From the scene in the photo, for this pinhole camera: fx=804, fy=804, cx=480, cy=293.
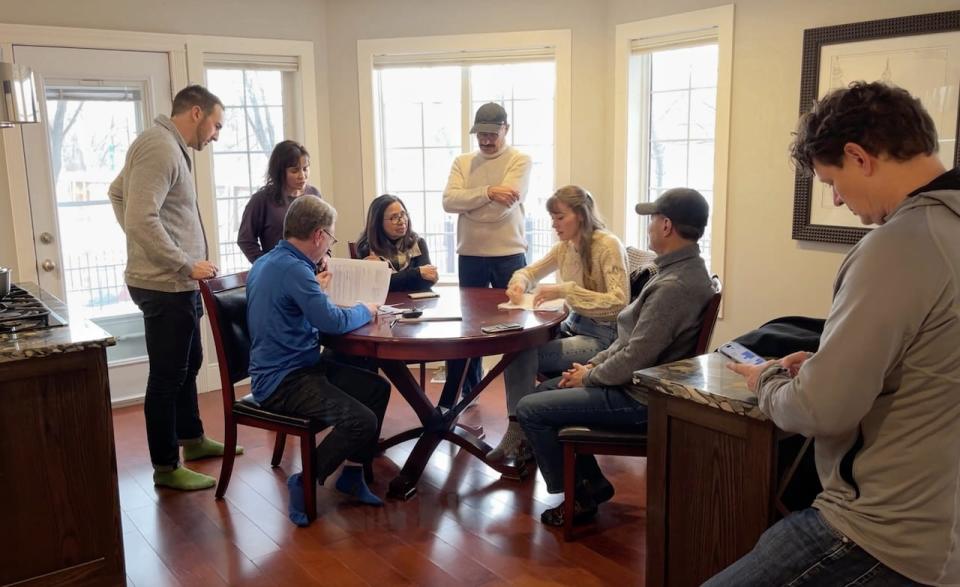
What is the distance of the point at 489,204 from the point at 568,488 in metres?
1.74

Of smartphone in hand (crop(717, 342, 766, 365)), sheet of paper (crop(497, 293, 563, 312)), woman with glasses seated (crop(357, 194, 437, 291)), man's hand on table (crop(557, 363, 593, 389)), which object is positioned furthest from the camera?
woman with glasses seated (crop(357, 194, 437, 291))

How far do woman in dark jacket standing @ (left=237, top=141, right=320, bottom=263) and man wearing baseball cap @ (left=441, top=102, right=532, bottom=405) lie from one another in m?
0.78

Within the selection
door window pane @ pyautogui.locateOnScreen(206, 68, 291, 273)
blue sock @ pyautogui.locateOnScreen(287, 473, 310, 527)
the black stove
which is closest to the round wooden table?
blue sock @ pyautogui.locateOnScreen(287, 473, 310, 527)

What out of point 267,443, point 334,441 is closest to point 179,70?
point 267,443

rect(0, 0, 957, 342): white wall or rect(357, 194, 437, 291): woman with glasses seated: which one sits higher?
rect(0, 0, 957, 342): white wall

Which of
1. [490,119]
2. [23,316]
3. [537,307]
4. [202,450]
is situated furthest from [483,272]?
[23,316]

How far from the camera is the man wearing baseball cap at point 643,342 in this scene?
2.49 metres

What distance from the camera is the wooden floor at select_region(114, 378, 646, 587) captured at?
257cm

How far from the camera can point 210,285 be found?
302 centimetres

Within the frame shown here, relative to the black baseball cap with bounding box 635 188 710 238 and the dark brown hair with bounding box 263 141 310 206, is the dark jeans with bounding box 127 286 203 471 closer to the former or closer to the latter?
the dark brown hair with bounding box 263 141 310 206

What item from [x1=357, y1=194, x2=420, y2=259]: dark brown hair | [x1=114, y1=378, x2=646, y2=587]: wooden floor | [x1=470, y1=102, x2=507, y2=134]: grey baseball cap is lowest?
[x1=114, y1=378, x2=646, y2=587]: wooden floor

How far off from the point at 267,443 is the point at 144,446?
0.57m

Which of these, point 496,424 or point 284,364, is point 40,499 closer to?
point 284,364

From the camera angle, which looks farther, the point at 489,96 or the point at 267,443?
the point at 489,96
